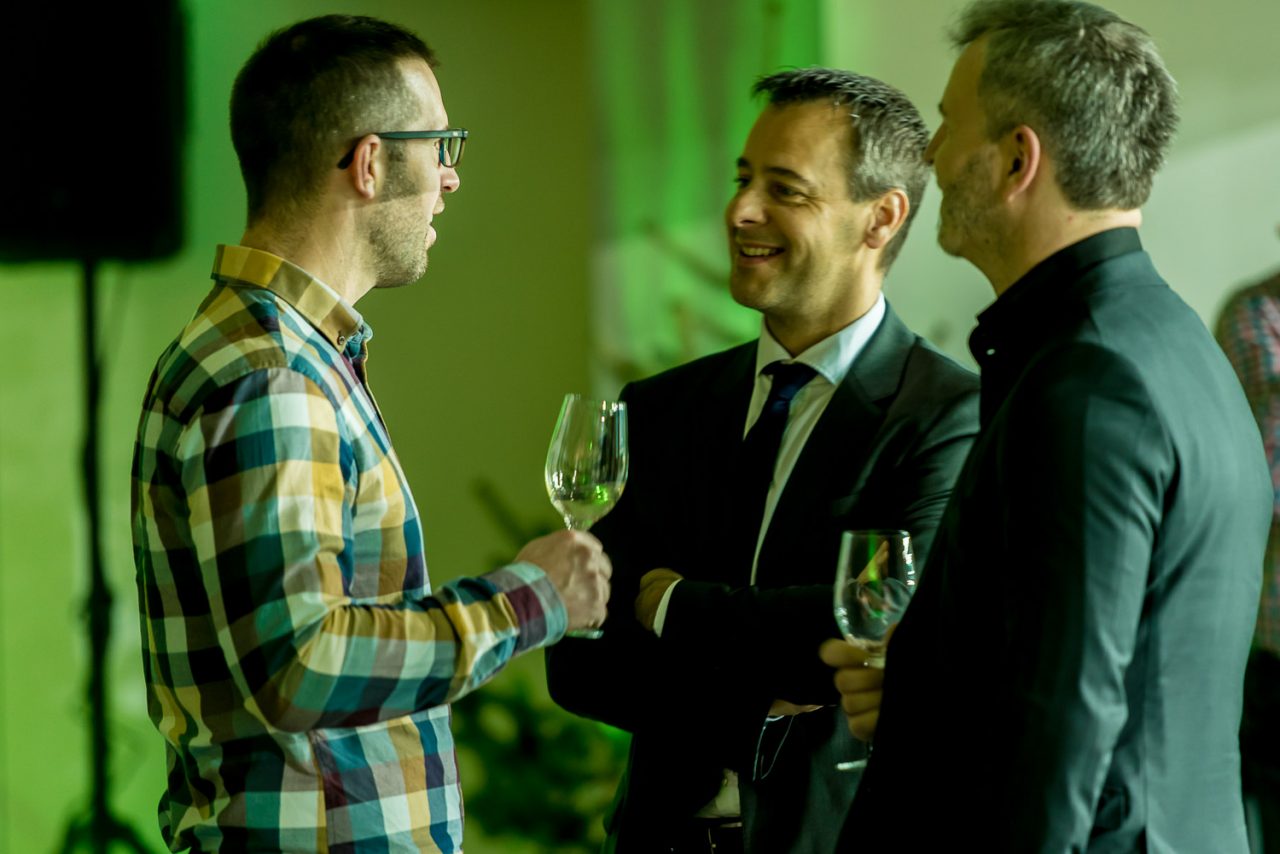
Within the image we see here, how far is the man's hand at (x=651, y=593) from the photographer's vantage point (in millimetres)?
1970

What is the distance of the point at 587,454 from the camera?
1789 mm

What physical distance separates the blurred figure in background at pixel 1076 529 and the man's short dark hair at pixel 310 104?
0.72 m

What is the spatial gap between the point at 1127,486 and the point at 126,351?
315cm

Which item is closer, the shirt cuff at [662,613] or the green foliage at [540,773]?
the shirt cuff at [662,613]

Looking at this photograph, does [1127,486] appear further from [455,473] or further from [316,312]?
[455,473]

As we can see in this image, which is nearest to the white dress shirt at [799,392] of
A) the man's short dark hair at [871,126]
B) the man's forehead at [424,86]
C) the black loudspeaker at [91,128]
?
the man's short dark hair at [871,126]

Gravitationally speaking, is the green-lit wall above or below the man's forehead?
below

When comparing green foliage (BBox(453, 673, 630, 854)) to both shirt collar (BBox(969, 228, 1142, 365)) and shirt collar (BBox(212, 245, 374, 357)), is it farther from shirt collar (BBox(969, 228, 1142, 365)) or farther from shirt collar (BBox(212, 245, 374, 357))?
shirt collar (BBox(969, 228, 1142, 365))

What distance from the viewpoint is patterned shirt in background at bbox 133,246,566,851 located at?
1401 millimetres

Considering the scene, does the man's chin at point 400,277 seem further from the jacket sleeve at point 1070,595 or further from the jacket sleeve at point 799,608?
the jacket sleeve at point 1070,595

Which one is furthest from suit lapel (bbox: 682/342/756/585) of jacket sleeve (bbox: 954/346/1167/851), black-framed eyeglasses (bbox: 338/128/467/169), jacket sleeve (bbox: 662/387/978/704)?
jacket sleeve (bbox: 954/346/1167/851)

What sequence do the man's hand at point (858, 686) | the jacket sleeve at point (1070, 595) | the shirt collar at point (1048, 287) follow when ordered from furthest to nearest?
the man's hand at point (858, 686)
the shirt collar at point (1048, 287)
the jacket sleeve at point (1070, 595)

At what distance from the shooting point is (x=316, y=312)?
1632mm

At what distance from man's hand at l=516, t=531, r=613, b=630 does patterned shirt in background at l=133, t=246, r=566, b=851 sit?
0.06 feet
